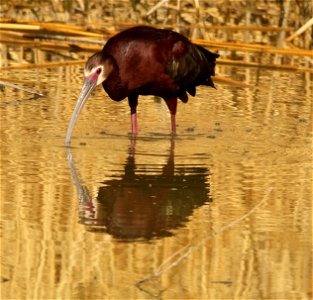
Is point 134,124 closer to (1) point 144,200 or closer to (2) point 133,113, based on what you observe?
(2) point 133,113

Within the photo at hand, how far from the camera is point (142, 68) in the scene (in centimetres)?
811

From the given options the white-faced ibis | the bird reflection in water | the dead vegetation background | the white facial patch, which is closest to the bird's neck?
the white-faced ibis

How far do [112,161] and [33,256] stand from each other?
2128mm

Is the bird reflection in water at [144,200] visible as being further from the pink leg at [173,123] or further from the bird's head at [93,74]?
the pink leg at [173,123]

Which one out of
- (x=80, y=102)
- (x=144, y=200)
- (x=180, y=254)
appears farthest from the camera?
(x=80, y=102)

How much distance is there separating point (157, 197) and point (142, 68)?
1.91 metres

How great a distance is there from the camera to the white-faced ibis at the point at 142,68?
7758 mm

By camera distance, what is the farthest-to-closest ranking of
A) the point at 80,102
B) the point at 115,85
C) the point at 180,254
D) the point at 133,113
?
the point at 133,113, the point at 115,85, the point at 80,102, the point at 180,254

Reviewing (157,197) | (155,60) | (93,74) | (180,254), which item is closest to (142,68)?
(155,60)

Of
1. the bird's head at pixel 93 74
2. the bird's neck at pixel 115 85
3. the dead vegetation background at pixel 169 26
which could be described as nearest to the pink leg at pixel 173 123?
the bird's neck at pixel 115 85

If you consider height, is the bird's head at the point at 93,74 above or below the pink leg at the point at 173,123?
above

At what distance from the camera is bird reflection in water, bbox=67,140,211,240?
574 centimetres

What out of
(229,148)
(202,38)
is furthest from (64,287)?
(202,38)

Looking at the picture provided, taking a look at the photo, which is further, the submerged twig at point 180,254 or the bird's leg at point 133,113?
the bird's leg at point 133,113
